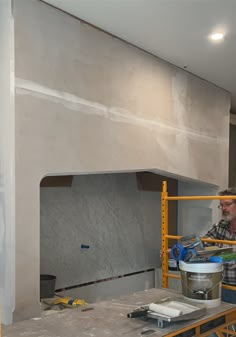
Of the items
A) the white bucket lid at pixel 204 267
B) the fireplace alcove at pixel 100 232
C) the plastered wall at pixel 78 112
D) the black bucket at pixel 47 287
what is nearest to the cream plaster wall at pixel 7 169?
the plastered wall at pixel 78 112

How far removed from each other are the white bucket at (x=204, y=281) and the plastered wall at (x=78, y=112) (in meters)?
1.08

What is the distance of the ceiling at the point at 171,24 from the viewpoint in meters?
2.80

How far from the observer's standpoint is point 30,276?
8.53 feet

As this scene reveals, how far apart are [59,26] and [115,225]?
276 cm

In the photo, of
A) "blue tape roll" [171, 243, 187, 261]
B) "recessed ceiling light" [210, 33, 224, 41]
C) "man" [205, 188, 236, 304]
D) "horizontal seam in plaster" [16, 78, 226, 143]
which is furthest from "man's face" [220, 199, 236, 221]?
"recessed ceiling light" [210, 33, 224, 41]

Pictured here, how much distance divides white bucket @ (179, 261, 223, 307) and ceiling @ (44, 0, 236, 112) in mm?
1906

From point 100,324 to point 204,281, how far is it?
79 cm

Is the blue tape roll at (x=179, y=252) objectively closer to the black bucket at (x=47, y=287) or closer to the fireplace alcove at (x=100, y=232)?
the black bucket at (x=47, y=287)

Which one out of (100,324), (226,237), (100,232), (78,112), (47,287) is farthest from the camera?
(100,232)

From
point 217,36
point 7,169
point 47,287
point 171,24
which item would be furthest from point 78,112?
point 47,287

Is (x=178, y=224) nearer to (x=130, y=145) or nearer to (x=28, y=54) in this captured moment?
(x=130, y=145)

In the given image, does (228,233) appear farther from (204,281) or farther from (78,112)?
(78,112)

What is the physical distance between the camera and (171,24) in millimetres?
3164

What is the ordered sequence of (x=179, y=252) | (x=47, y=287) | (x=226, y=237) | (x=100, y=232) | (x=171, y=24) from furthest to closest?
(x=100, y=232) < (x=47, y=287) < (x=226, y=237) < (x=171, y=24) < (x=179, y=252)
